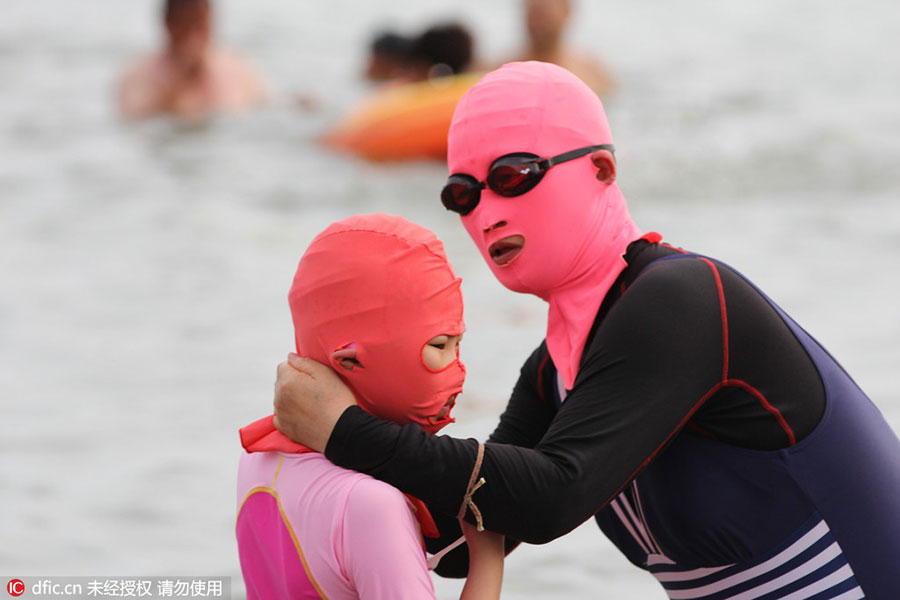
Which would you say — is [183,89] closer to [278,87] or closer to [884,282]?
[278,87]

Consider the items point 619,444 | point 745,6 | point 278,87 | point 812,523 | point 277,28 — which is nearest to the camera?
point 619,444

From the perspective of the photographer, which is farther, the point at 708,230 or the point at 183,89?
the point at 183,89

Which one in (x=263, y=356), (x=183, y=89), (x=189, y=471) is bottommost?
(x=189, y=471)

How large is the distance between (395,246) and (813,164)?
937 cm

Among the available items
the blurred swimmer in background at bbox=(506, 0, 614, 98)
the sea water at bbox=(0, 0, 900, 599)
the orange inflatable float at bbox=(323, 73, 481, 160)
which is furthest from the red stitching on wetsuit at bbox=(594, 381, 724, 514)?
the blurred swimmer in background at bbox=(506, 0, 614, 98)

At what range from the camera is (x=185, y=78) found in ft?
39.2

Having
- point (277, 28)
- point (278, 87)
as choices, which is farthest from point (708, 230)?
point (277, 28)

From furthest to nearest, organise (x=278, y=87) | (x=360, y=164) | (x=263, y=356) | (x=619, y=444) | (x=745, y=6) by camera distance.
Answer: (x=745, y=6)
(x=278, y=87)
(x=360, y=164)
(x=263, y=356)
(x=619, y=444)

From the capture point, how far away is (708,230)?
9.47m

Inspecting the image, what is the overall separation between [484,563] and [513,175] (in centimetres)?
80

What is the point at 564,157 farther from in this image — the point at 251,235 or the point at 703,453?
the point at 251,235

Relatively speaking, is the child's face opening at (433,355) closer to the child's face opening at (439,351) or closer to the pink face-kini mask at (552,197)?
the child's face opening at (439,351)

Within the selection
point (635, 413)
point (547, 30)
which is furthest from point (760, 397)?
point (547, 30)

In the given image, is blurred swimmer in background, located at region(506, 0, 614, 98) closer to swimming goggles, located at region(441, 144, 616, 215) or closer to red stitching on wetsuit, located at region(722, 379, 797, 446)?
swimming goggles, located at region(441, 144, 616, 215)
